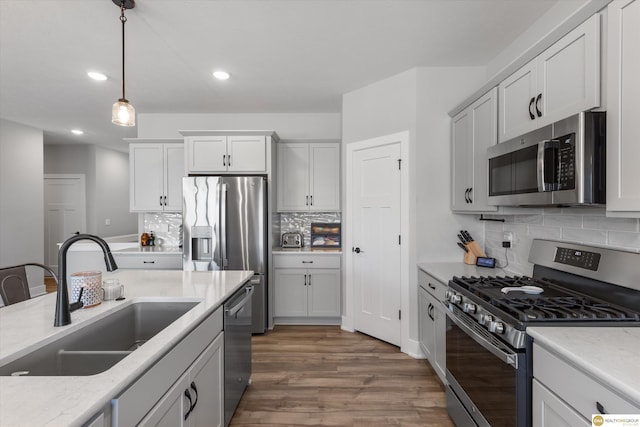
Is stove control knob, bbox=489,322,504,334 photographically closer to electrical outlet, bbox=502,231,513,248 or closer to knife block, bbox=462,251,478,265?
electrical outlet, bbox=502,231,513,248

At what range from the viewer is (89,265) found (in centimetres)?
389

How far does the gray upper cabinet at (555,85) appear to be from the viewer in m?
1.43

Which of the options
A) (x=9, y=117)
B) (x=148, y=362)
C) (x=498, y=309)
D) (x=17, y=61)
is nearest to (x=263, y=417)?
(x=148, y=362)

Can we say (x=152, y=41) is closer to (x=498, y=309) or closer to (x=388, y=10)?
(x=388, y=10)

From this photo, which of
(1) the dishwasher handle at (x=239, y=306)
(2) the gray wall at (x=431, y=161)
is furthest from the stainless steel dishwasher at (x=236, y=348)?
(2) the gray wall at (x=431, y=161)

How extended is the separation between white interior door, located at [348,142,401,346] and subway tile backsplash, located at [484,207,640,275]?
2.85 ft

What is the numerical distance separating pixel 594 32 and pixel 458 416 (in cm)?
211

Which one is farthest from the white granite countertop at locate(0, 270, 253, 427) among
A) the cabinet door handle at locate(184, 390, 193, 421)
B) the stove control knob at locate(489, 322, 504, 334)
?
the stove control knob at locate(489, 322, 504, 334)

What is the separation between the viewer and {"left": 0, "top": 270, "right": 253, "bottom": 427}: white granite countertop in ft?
2.38

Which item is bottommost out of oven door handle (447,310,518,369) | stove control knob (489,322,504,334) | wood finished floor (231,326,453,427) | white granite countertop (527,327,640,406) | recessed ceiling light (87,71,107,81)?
wood finished floor (231,326,453,427)

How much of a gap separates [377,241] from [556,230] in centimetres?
158

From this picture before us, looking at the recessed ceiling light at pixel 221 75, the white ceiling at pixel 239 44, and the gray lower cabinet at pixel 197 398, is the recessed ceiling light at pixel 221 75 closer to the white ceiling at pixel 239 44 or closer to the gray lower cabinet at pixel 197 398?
the white ceiling at pixel 239 44

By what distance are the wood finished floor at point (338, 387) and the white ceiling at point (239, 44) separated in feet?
8.97

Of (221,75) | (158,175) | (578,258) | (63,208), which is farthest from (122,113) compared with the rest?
(63,208)
